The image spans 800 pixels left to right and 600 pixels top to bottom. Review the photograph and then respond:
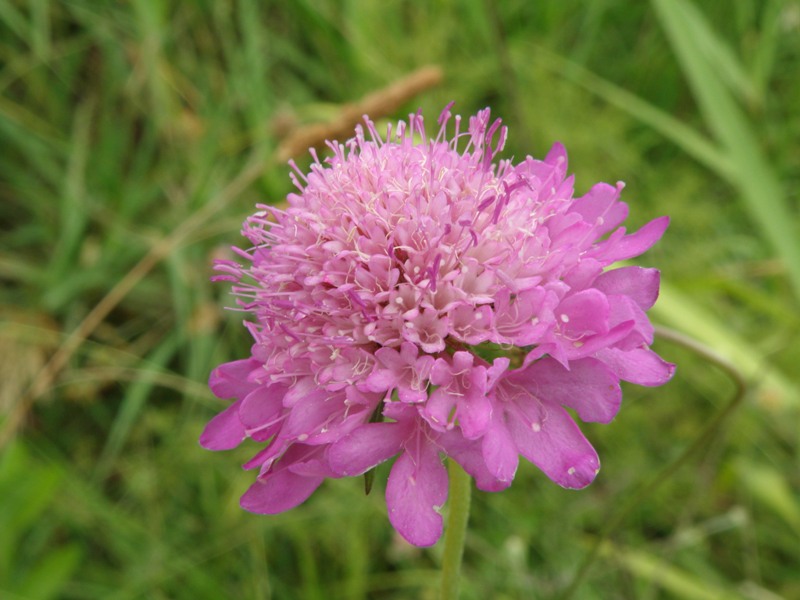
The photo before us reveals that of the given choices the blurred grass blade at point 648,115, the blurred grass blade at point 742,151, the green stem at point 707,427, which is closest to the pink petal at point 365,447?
the green stem at point 707,427

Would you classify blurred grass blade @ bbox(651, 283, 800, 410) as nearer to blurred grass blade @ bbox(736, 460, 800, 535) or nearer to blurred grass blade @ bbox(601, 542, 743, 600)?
blurred grass blade @ bbox(736, 460, 800, 535)

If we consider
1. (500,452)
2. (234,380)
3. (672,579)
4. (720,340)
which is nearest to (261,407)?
(234,380)

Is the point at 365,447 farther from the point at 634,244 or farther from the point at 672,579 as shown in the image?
the point at 672,579

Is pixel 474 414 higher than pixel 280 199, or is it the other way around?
pixel 280 199

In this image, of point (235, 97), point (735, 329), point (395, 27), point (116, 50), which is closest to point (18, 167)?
point (116, 50)

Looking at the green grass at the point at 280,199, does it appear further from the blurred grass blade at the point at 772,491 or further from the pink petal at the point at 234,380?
the pink petal at the point at 234,380

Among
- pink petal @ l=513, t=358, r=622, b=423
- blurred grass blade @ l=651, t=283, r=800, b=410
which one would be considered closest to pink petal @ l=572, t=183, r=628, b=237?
pink petal @ l=513, t=358, r=622, b=423
